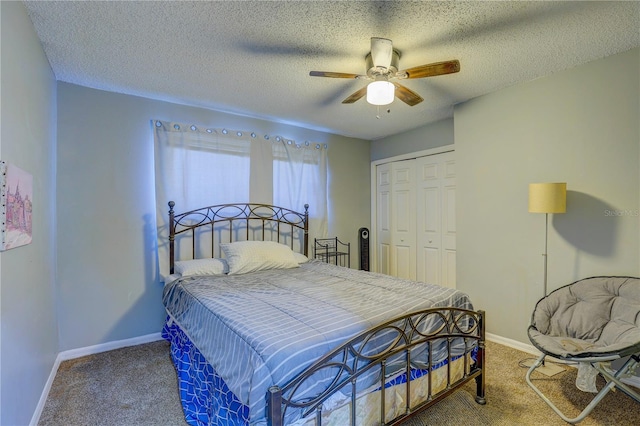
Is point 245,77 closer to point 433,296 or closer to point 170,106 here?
point 170,106

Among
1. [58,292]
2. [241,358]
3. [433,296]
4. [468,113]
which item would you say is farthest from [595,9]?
[58,292]

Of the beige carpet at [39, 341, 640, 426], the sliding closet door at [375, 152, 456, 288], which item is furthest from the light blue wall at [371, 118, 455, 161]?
the beige carpet at [39, 341, 640, 426]

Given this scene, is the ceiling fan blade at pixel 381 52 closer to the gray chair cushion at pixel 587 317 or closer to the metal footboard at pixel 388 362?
the metal footboard at pixel 388 362

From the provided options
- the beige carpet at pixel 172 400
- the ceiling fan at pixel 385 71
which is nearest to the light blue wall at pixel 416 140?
the ceiling fan at pixel 385 71

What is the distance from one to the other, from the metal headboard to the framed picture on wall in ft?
4.57

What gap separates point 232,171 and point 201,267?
1216mm

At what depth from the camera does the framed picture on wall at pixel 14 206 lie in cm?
142

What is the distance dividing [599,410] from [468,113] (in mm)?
2697

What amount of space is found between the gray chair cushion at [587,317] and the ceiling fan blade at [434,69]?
187 centimetres

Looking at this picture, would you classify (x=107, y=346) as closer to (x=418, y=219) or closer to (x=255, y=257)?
(x=255, y=257)

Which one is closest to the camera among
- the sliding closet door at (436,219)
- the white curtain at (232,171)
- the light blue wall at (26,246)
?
the light blue wall at (26,246)

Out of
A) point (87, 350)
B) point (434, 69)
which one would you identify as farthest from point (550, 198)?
point (87, 350)

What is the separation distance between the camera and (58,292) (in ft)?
9.12

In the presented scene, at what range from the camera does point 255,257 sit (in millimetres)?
3199
